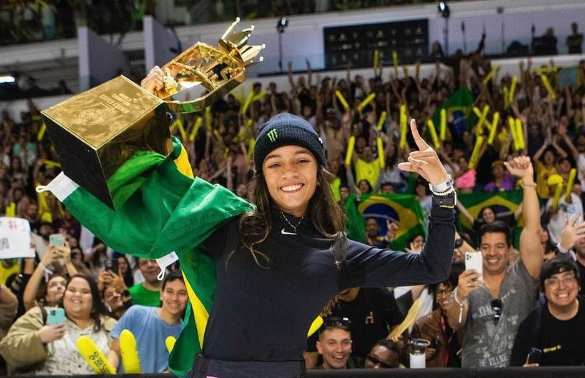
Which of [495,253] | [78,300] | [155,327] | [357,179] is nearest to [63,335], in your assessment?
[78,300]

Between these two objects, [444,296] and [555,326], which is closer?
[555,326]

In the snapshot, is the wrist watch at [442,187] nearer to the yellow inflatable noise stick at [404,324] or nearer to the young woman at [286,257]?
the young woman at [286,257]

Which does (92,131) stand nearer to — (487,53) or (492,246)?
(492,246)

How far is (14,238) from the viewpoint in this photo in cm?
480

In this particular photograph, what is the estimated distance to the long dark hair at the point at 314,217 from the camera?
219cm

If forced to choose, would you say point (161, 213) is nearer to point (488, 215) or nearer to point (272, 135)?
point (272, 135)

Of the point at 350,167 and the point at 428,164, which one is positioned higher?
the point at 428,164

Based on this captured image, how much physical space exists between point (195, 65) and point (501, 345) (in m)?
2.17

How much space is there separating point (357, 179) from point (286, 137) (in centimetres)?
605

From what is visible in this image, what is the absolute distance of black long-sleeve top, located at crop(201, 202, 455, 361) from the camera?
6.99ft

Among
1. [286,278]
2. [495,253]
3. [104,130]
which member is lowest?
[495,253]

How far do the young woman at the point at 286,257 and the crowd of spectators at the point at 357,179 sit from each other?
224 mm

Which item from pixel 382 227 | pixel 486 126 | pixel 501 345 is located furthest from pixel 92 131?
pixel 486 126

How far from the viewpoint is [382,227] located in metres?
6.97
